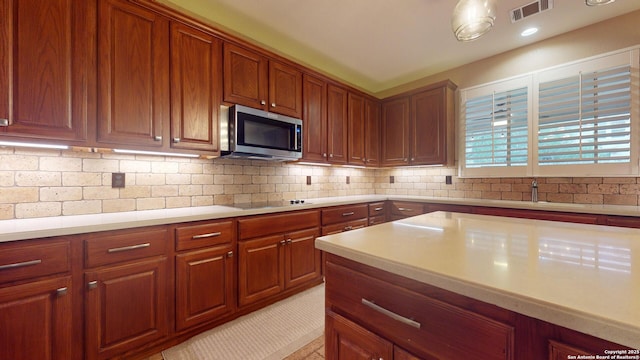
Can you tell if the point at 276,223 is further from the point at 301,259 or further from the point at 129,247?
the point at 129,247

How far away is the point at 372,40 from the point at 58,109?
2.78m

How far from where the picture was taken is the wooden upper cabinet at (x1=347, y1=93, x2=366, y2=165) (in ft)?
11.1

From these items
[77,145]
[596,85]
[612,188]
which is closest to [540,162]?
[612,188]

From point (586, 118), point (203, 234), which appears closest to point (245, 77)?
point (203, 234)

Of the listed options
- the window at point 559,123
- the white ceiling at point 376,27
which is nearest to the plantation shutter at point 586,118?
the window at point 559,123

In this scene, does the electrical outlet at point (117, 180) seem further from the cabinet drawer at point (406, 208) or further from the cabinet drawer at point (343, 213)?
the cabinet drawer at point (406, 208)

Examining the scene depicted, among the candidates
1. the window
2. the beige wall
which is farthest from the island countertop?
the beige wall

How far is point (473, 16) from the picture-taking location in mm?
1247

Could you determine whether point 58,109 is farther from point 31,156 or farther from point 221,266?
point 221,266

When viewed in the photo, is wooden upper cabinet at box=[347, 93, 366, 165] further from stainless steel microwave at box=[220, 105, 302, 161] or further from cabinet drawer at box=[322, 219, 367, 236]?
stainless steel microwave at box=[220, 105, 302, 161]

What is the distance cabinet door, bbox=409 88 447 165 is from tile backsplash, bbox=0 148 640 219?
14.0 inches

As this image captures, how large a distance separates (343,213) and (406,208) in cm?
95

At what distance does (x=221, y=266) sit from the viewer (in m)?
1.91

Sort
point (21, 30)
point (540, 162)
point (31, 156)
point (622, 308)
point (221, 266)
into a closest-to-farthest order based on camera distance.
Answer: point (622, 308) → point (21, 30) → point (31, 156) → point (221, 266) → point (540, 162)
